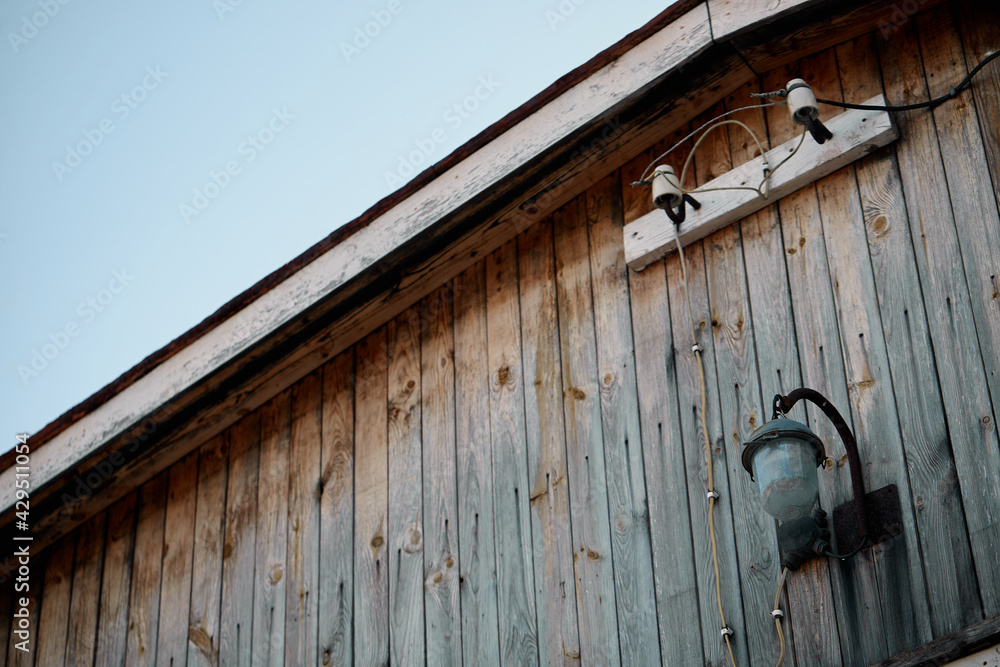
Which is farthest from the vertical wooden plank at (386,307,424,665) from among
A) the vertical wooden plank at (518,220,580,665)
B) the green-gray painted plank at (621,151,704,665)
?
the green-gray painted plank at (621,151,704,665)

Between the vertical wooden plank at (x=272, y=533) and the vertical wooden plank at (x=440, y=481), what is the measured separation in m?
0.68

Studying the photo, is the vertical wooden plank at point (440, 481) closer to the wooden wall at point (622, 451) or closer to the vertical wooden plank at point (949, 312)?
the wooden wall at point (622, 451)

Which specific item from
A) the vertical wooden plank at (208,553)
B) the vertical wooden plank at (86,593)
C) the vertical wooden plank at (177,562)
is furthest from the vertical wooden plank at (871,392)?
the vertical wooden plank at (86,593)

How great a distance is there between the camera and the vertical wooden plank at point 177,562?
4562 millimetres

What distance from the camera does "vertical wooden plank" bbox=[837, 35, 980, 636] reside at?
115 inches

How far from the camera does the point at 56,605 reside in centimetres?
500

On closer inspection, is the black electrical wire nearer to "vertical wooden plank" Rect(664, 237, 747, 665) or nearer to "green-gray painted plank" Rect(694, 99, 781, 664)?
"green-gray painted plank" Rect(694, 99, 781, 664)

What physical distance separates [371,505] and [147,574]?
3.92 feet

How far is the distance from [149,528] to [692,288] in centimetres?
260

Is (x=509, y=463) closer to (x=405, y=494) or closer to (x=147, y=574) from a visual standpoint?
(x=405, y=494)

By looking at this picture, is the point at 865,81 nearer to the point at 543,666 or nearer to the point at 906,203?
the point at 906,203

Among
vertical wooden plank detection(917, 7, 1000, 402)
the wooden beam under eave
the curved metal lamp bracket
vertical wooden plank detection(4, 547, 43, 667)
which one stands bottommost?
the curved metal lamp bracket

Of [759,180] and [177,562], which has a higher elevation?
[759,180]

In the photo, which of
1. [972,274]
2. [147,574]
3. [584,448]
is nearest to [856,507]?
[972,274]
